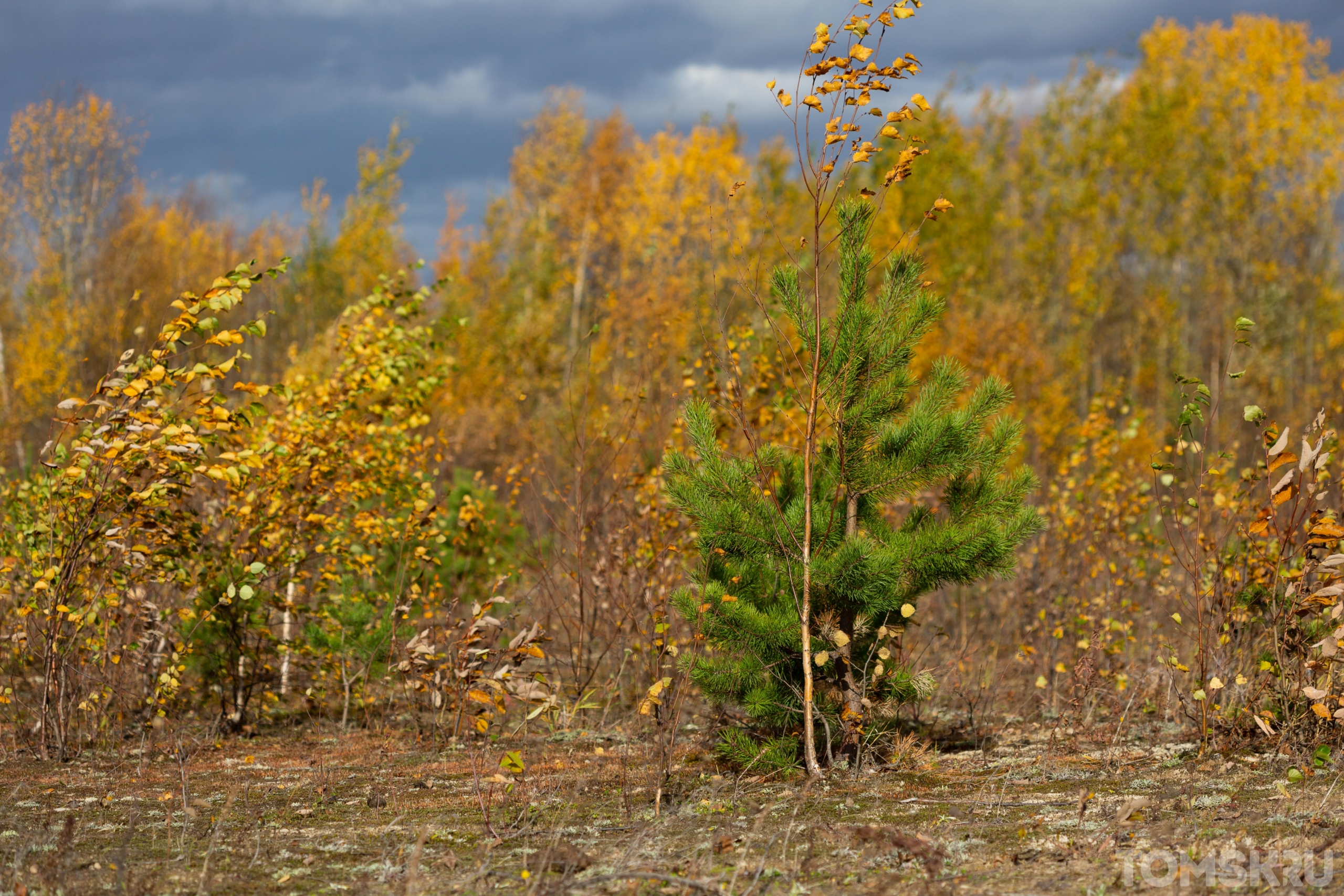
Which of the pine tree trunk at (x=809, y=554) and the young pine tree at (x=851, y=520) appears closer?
the pine tree trunk at (x=809, y=554)

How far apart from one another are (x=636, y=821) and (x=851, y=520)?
1457mm

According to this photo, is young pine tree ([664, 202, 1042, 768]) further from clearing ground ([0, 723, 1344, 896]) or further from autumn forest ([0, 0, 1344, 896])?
clearing ground ([0, 723, 1344, 896])

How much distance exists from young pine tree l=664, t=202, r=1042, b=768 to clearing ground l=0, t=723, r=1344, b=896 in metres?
0.38

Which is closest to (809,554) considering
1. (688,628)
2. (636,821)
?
(636,821)

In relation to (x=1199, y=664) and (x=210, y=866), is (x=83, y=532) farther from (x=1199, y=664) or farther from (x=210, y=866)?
(x=1199, y=664)

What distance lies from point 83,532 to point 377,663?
1572mm

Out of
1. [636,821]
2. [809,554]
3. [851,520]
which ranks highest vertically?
[851,520]

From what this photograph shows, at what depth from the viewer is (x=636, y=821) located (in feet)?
11.4

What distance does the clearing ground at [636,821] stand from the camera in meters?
2.81

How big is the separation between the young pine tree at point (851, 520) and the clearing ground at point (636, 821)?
15.0 inches

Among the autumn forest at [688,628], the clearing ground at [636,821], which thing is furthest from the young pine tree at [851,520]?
the clearing ground at [636,821]

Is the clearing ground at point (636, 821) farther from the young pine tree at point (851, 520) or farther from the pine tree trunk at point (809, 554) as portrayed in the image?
the young pine tree at point (851, 520)

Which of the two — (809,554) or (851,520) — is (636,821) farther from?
(851,520)

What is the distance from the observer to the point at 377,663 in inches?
208
